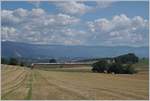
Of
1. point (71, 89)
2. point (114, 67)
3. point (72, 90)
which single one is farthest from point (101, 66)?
point (72, 90)

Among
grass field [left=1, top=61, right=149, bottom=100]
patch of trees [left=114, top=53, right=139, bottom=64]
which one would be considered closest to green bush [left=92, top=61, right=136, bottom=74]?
patch of trees [left=114, top=53, right=139, bottom=64]

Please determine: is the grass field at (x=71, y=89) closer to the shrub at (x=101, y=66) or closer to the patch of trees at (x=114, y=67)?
the patch of trees at (x=114, y=67)

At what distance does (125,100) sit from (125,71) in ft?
216

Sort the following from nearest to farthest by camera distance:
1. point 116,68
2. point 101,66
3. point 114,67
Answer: point 116,68
point 114,67
point 101,66

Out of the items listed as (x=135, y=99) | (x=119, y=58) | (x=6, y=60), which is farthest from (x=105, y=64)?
(x=135, y=99)

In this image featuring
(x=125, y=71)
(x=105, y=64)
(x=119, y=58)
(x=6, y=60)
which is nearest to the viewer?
(x=125, y=71)

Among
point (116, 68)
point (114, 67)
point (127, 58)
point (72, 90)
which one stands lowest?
point (72, 90)

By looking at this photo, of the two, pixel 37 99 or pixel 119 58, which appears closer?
pixel 37 99

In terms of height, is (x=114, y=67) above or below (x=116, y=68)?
above

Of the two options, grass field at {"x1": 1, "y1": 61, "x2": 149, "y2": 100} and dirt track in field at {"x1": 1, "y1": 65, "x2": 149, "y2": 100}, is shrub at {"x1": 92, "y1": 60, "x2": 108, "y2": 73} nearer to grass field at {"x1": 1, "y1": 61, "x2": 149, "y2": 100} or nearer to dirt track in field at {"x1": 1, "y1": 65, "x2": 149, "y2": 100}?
grass field at {"x1": 1, "y1": 61, "x2": 149, "y2": 100}

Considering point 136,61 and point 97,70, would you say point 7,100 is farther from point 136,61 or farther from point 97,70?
point 136,61

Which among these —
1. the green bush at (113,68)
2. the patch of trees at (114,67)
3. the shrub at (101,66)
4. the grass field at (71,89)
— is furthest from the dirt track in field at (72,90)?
the shrub at (101,66)

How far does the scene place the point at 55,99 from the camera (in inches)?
726

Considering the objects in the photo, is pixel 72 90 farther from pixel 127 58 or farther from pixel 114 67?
pixel 127 58
